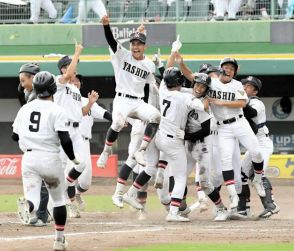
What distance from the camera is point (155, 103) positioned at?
1334 cm

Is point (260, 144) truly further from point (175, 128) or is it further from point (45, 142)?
point (45, 142)

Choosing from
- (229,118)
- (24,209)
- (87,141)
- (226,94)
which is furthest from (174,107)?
(24,209)

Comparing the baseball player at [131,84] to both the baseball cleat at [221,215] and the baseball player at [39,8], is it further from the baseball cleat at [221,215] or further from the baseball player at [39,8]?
the baseball player at [39,8]

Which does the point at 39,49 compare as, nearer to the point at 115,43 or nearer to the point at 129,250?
the point at 115,43

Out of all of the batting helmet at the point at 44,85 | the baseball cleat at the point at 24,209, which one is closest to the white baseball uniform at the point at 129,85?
the baseball cleat at the point at 24,209

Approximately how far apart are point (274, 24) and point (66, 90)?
9902mm

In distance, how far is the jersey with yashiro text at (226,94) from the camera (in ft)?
41.0

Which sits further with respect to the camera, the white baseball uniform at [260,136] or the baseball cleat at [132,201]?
the white baseball uniform at [260,136]

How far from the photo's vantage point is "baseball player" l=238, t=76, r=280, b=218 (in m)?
13.1

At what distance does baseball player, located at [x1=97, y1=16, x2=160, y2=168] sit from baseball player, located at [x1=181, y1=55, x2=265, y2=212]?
0.59 meters

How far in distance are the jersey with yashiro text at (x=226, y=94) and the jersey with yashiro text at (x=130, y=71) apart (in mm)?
878

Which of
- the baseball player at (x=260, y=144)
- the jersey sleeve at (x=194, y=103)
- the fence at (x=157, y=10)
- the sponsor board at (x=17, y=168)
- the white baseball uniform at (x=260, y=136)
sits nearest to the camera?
the jersey sleeve at (x=194, y=103)

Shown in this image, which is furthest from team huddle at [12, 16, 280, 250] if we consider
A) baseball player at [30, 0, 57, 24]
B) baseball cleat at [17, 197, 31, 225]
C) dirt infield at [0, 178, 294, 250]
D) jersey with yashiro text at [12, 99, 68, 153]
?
baseball player at [30, 0, 57, 24]

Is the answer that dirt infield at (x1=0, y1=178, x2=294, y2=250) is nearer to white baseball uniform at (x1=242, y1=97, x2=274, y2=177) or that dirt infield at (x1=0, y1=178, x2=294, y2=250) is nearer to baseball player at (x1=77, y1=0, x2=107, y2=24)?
white baseball uniform at (x1=242, y1=97, x2=274, y2=177)
